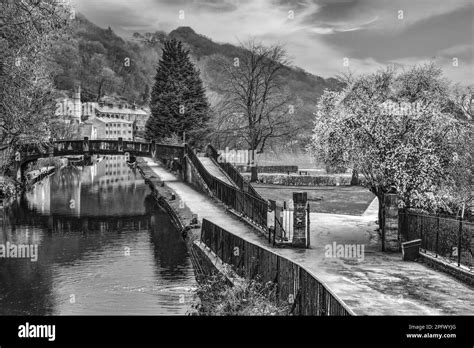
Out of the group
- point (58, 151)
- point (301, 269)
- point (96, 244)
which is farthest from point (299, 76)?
point (301, 269)

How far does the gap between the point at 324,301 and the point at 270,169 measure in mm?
51419

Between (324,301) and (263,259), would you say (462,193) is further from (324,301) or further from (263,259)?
(324,301)

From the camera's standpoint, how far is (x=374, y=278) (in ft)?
53.0

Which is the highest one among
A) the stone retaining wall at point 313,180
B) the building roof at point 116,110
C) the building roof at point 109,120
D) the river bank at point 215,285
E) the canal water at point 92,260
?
the building roof at point 116,110

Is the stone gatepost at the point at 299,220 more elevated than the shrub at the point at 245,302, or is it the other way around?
the stone gatepost at the point at 299,220

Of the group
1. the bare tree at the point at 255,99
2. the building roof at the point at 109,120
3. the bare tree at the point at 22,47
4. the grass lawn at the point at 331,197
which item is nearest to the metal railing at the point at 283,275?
the bare tree at the point at 22,47

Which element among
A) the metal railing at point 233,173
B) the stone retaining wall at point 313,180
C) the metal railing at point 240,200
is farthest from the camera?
the stone retaining wall at point 313,180

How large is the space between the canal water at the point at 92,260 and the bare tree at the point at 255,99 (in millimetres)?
13259

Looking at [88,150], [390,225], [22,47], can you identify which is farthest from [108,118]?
[390,225]

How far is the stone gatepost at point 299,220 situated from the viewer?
2048 centimetres

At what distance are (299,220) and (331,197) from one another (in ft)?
70.0

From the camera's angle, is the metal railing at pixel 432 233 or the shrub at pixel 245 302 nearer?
the shrub at pixel 245 302
